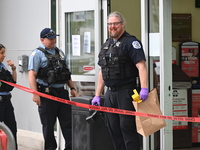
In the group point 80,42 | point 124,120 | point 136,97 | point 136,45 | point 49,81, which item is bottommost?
point 124,120

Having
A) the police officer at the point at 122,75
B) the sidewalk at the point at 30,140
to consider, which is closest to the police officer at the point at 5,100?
the sidewalk at the point at 30,140

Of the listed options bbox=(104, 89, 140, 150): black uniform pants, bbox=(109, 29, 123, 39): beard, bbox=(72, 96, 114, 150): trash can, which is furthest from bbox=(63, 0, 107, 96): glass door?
bbox=(104, 89, 140, 150): black uniform pants

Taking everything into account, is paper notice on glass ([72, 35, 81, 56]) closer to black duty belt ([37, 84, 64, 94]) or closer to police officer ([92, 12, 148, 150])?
black duty belt ([37, 84, 64, 94])

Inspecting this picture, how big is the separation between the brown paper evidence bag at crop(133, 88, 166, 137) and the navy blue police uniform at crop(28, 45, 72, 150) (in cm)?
162

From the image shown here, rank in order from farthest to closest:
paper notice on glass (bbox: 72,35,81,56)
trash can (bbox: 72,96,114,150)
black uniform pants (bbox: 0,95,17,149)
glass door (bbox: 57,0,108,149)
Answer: paper notice on glass (bbox: 72,35,81,56) → glass door (bbox: 57,0,108,149) → black uniform pants (bbox: 0,95,17,149) → trash can (bbox: 72,96,114,150)

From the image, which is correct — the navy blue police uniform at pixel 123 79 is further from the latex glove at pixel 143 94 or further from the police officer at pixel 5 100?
the police officer at pixel 5 100

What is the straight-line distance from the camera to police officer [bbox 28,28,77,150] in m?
6.34

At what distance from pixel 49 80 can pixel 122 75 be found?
1380 mm

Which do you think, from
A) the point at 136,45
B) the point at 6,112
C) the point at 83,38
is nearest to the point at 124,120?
the point at 136,45

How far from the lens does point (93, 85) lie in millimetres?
7305

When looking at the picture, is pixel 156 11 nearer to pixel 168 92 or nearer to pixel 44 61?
pixel 168 92

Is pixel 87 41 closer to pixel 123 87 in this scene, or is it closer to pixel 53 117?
pixel 53 117

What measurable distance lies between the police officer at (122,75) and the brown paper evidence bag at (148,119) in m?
0.19

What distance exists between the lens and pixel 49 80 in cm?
633
